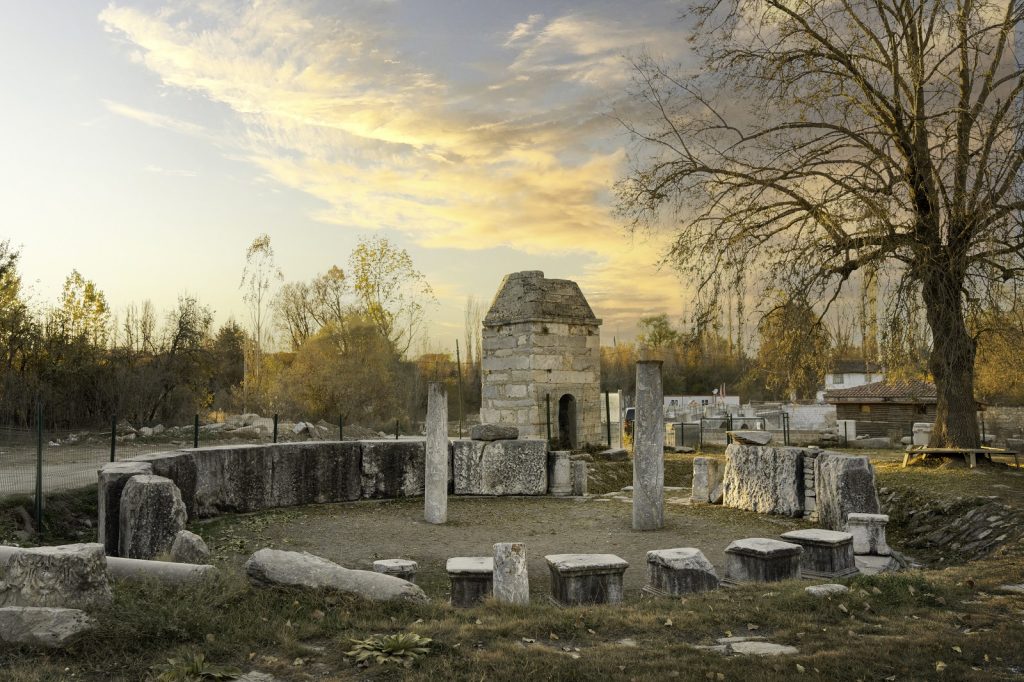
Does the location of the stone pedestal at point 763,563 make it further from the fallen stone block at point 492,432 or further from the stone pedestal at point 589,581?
the fallen stone block at point 492,432

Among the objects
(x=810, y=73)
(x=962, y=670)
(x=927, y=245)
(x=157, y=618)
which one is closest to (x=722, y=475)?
(x=927, y=245)

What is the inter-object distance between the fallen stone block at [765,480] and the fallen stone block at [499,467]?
3.40 metres

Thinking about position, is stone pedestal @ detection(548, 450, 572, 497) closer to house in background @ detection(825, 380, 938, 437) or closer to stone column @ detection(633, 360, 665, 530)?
stone column @ detection(633, 360, 665, 530)

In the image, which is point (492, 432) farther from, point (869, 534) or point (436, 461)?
point (869, 534)

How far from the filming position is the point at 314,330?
40.5 meters

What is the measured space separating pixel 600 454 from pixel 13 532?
41.3 feet

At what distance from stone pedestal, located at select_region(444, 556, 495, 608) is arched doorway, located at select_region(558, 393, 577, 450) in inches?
510

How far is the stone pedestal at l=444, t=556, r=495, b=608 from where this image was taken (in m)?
6.82

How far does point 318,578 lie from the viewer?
19.9 ft

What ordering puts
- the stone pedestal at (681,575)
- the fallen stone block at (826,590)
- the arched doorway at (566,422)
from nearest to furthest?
1. the fallen stone block at (826,590)
2. the stone pedestal at (681,575)
3. the arched doorway at (566,422)

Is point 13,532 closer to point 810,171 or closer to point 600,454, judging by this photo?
point 600,454

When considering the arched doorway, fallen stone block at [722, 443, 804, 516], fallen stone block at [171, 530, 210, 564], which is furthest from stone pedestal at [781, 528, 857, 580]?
the arched doorway

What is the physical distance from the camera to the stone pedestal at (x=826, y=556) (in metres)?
7.78

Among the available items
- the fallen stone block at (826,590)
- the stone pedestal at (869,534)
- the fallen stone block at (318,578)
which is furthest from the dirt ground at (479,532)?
the fallen stone block at (826,590)
